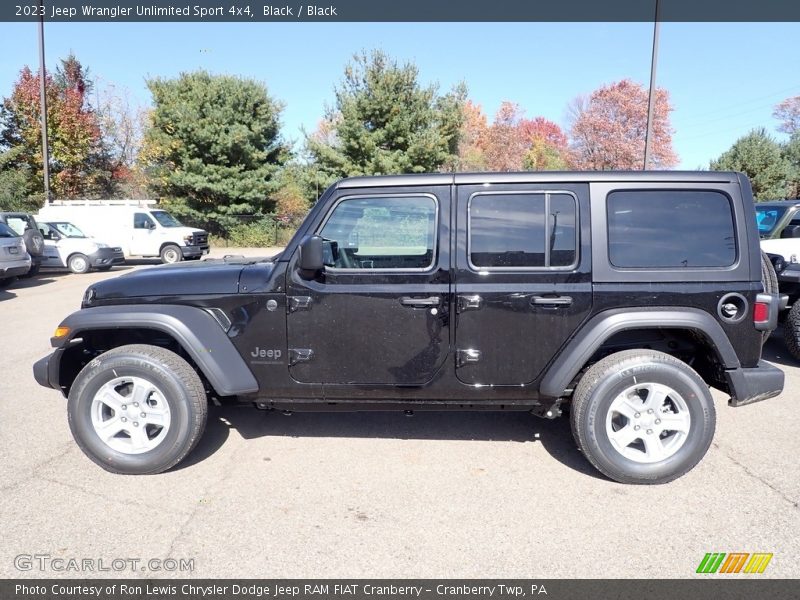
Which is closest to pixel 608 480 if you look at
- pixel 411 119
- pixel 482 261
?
pixel 482 261

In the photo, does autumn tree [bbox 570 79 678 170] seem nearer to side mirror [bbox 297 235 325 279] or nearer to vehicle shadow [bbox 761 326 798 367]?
vehicle shadow [bbox 761 326 798 367]

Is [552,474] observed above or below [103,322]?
below

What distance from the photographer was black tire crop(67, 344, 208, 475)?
11.4ft

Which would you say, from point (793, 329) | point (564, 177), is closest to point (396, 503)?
point (564, 177)

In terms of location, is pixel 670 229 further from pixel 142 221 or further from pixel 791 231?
pixel 142 221

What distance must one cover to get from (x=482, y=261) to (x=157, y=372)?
85.0 inches

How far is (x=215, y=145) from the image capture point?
2495 centimetres

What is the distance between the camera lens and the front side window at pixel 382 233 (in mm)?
3521

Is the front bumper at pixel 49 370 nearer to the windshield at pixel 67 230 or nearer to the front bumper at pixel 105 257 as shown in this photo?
the front bumper at pixel 105 257

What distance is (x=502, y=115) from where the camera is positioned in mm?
44250

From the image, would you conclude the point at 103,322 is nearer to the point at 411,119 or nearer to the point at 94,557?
the point at 94,557

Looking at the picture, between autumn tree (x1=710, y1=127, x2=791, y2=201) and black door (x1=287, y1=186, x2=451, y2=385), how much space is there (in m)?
23.9

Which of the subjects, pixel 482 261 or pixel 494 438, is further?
pixel 494 438

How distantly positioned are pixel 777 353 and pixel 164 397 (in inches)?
277
